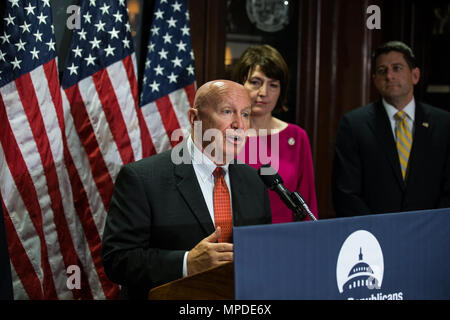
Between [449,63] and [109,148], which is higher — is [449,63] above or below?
above

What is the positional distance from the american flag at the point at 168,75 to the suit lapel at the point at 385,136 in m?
1.16

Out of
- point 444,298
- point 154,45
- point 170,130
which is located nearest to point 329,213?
point 170,130

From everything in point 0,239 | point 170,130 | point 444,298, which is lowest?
point 444,298

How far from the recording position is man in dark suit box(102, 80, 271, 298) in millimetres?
2012

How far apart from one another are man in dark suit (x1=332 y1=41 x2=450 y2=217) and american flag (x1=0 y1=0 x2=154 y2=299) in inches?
49.0

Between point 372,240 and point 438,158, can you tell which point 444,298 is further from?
point 438,158

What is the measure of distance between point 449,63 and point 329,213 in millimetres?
1773

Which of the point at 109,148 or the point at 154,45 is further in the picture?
the point at 154,45

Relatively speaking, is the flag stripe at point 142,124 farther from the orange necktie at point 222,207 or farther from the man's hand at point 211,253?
the man's hand at point 211,253

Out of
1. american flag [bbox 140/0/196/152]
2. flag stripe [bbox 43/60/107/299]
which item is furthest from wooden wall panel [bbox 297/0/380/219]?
flag stripe [bbox 43/60/107/299]

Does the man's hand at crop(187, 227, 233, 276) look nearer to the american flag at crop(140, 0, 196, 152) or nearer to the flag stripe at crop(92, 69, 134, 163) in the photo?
the flag stripe at crop(92, 69, 134, 163)

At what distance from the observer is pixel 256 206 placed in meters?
2.33

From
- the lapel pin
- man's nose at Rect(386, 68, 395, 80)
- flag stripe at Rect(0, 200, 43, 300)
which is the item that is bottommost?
flag stripe at Rect(0, 200, 43, 300)
